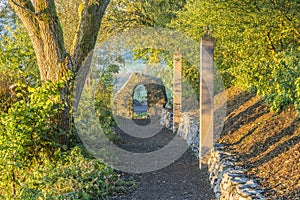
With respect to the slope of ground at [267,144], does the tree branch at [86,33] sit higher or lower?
higher

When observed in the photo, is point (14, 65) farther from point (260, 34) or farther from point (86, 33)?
point (260, 34)

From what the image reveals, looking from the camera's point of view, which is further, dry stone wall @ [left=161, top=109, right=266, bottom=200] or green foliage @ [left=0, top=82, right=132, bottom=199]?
green foliage @ [left=0, top=82, right=132, bottom=199]

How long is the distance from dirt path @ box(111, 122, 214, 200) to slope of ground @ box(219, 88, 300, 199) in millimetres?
A: 782

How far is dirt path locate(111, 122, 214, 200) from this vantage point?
613cm

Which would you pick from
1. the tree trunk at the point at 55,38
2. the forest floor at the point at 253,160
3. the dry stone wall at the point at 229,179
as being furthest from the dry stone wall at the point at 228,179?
the tree trunk at the point at 55,38

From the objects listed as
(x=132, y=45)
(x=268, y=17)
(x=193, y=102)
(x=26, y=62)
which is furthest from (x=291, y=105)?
(x=132, y=45)

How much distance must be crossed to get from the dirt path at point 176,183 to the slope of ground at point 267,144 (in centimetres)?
78

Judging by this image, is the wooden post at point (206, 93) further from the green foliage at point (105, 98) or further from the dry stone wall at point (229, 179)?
the green foliage at point (105, 98)

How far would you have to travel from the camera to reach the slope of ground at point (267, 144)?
4551 mm

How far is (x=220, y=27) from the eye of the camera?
26.9ft

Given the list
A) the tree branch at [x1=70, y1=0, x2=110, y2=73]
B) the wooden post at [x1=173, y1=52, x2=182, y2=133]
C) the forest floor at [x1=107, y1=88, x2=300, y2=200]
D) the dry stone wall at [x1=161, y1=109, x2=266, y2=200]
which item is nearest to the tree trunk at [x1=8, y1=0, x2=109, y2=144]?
the tree branch at [x1=70, y1=0, x2=110, y2=73]

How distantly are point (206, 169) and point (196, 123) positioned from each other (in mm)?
2761

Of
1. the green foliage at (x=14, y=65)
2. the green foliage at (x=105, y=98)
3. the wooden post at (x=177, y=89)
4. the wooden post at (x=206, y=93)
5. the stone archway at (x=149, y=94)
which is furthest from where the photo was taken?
the stone archway at (x=149, y=94)

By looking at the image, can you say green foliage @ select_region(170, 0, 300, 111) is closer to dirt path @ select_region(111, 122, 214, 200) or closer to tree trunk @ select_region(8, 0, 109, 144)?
dirt path @ select_region(111, 122, 214, 200)
